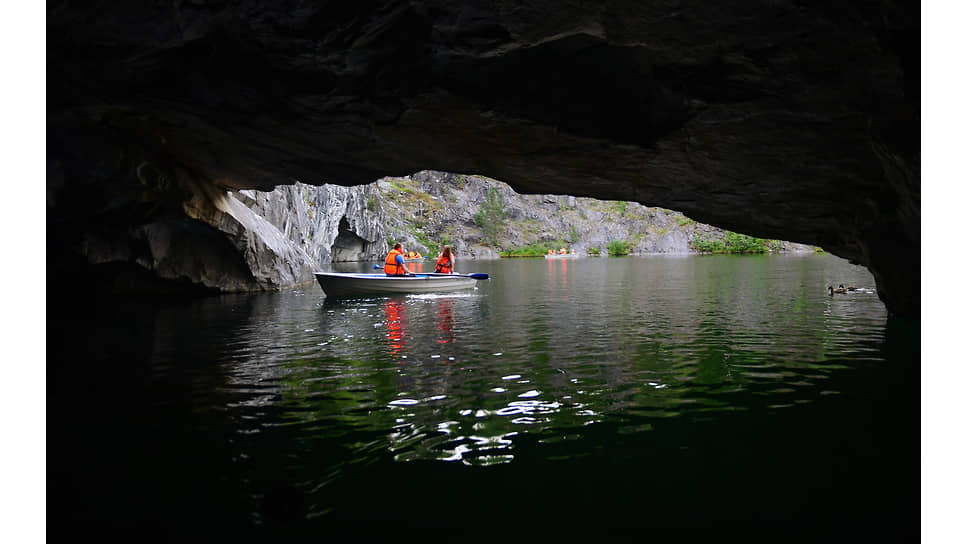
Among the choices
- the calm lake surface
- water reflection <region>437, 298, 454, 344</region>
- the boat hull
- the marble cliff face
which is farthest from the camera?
the boat hull

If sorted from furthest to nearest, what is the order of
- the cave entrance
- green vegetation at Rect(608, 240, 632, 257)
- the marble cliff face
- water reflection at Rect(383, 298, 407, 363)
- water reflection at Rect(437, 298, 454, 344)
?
green vegetation at Rect(608, 240, 632, 257), the cave entrance, water reflection at Rect(437, 298, 454, 344), water reflection at Rect(383, 298, 407, 363), the marble cliff face

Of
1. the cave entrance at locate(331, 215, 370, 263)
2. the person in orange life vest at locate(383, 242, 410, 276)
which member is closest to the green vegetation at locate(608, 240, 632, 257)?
the cave entrance at locate(331, 215, 370, 263)

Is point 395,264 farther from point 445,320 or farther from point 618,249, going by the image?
point 618,249

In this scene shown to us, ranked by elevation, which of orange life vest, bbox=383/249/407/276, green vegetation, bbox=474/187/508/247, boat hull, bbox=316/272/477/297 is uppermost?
green vegetation, bbox=474/187/508/247

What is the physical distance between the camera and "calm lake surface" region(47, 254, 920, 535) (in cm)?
481

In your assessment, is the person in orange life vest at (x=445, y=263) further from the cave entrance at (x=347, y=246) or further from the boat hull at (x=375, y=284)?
the cave entrance at (x=347, y=246)

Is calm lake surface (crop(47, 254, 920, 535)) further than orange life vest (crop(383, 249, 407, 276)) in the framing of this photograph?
No

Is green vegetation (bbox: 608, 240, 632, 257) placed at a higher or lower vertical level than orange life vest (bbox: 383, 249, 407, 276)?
higher

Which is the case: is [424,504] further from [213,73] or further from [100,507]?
[213,73]

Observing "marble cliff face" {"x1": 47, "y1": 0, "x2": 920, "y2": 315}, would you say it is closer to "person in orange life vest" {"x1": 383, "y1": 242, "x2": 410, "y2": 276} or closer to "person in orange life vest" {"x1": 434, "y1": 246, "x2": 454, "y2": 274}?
"person in orange life vest" {"x1": 383, "y1": 242, "x2": 410, "y2": 276}

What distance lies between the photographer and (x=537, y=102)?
28.5 feet

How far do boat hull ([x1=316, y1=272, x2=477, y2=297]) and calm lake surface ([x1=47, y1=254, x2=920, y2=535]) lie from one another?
9919mm

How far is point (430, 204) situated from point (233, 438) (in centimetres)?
14603

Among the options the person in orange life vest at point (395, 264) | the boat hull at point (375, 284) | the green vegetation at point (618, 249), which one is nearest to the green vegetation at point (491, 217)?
the green vegetation at point (618, 249)
